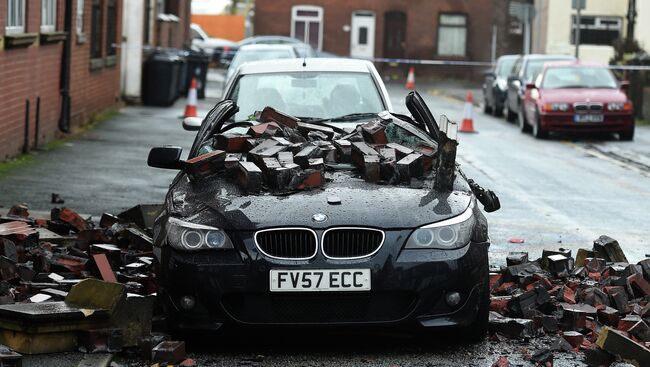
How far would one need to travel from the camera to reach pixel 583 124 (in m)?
25.5

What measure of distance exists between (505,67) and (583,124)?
9259 millimetres

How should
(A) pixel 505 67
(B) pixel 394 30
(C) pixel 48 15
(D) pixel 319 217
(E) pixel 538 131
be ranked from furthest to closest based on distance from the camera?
1. (B) pixel 394 30
2. (A) pixel 505 67
3. (E) pixel 538 131
4. (C) pixel 48 15
5. (D) pixel 319 217

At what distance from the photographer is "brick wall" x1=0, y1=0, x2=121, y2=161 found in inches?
666

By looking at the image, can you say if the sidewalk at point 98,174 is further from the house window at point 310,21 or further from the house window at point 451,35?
the house window at point 451,35

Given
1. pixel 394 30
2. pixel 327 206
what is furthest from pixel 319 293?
pixel 394 30

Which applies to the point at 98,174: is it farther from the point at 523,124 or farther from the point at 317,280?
the point at 523,124

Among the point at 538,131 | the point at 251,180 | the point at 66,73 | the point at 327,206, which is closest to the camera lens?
the point at 327,206

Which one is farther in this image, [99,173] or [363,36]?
[363,36]

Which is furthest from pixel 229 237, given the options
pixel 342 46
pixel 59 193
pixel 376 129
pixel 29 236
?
pixel 342 46

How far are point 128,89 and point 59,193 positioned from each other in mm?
18537

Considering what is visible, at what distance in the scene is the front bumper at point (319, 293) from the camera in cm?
695

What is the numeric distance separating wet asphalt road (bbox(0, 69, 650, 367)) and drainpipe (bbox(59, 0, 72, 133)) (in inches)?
16.1

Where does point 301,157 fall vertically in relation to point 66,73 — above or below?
above

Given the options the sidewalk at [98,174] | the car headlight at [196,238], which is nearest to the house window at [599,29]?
the sidewalk at [98,174]
